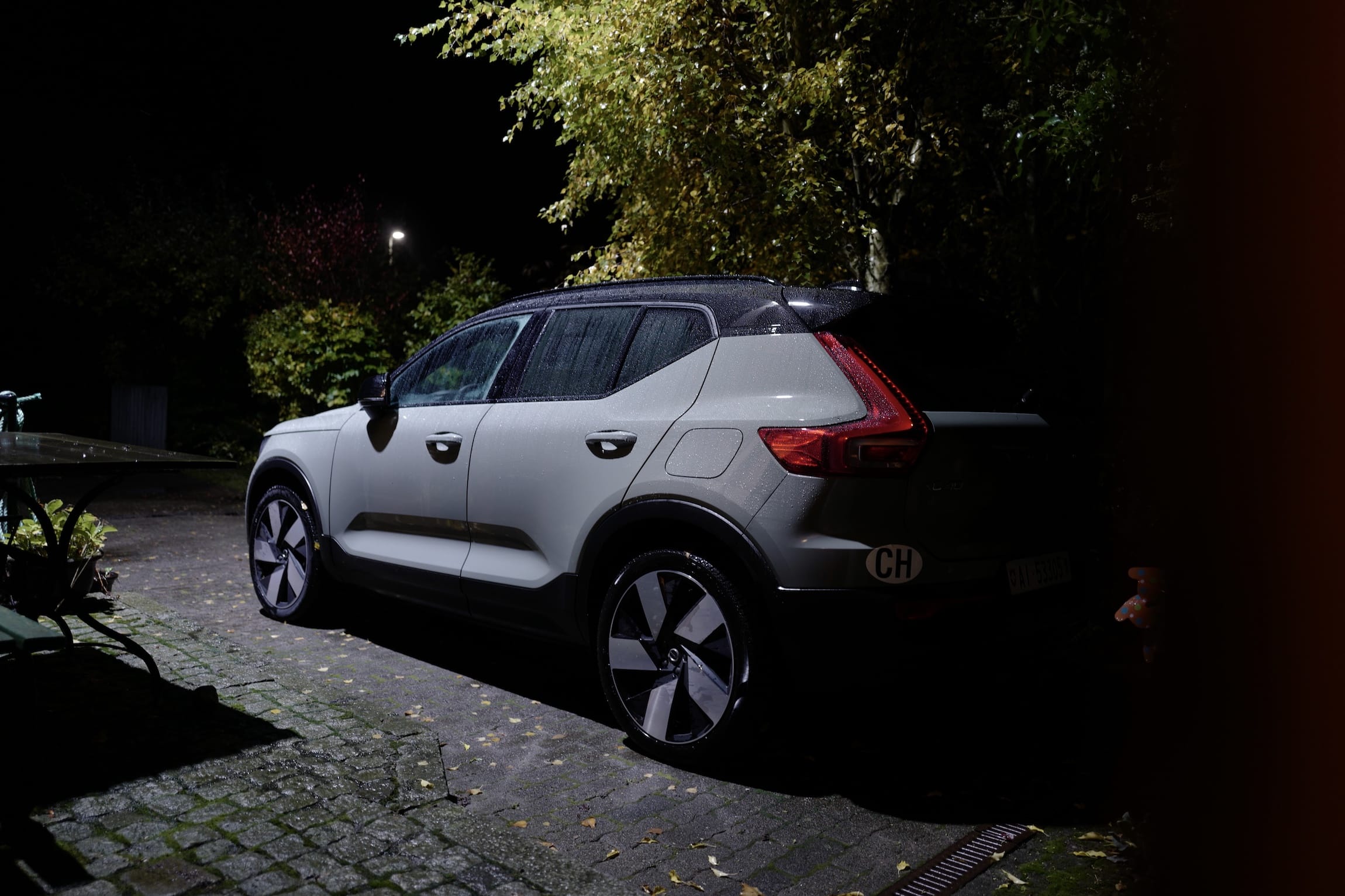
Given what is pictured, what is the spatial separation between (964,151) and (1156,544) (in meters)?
4.86

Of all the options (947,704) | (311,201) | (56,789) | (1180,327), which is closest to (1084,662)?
(947,704)

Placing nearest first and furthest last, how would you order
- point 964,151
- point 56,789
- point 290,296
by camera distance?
point 56,789 < point 964,151 < point 290,296

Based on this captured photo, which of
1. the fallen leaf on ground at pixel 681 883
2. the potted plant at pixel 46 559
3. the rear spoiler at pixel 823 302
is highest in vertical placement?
the rear spoiler at pixel 823 302

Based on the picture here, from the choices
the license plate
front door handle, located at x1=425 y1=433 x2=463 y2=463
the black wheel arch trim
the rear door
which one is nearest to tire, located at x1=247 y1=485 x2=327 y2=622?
front door handle, located at x1=425 y1=433 x2=463 y2=463

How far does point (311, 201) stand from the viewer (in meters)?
17.9

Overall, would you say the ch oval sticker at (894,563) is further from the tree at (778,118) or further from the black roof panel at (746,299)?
the tree at (778,118)

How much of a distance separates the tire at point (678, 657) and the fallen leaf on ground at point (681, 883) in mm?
692

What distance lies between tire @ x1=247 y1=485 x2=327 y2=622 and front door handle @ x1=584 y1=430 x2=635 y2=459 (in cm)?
224

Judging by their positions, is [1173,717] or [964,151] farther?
[964,151]

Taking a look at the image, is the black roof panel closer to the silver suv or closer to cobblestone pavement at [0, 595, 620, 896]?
the silver suv

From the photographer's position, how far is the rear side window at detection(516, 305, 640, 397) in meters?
4.40

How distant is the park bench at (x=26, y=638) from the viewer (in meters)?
3.18

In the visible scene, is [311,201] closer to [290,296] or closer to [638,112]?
[290,296]

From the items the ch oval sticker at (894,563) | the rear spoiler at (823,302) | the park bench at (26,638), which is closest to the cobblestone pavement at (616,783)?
the park bench at (26,638)
